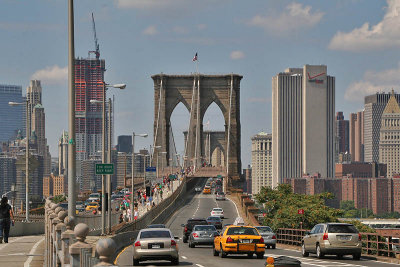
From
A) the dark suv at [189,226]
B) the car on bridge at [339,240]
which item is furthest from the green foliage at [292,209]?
the car on bridge at [339,240]

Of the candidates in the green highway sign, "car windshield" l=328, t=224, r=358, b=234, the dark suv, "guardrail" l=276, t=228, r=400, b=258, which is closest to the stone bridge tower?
"guardrail" l=276, t=228, r=400, b=258

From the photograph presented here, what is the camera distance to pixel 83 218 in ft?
150

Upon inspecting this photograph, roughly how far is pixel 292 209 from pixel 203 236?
46.2 meters

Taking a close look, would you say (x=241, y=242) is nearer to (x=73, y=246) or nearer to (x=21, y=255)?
(x=21, y=255)

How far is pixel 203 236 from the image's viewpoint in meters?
43.8

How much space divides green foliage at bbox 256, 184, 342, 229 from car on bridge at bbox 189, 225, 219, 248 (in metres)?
35.6

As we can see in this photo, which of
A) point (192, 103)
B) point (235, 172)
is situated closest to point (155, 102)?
point (192, 103)

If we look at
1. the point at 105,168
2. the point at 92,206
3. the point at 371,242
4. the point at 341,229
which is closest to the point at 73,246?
the point at 341,229

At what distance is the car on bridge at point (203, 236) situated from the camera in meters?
43.6

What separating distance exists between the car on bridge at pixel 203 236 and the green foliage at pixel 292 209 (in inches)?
1400

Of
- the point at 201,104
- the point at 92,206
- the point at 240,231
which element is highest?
the point at 201,104

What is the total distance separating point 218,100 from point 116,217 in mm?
133342

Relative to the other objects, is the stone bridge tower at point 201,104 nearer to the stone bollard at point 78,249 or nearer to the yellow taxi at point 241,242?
the yellow taxi at point 241,242

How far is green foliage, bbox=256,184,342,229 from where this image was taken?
87.4 metres
